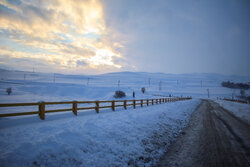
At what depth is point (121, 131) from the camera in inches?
266

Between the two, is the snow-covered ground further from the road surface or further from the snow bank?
the snow bank

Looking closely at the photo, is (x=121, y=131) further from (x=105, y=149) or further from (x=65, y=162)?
(x=65, y=162)

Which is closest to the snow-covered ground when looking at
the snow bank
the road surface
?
the road surface

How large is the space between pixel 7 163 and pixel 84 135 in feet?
8.51

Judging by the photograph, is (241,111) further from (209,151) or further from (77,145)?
(77,145)

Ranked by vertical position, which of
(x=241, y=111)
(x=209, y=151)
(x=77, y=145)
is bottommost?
(x=241, y=111)

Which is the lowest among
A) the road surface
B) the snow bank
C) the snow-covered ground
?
the snow-covered ground

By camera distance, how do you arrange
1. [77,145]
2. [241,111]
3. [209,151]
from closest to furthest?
1. [77,145]
2. [209,151]
3. [241,111]

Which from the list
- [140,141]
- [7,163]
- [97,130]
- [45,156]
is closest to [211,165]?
[140,141]

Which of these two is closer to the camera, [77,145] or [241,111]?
[77,145]

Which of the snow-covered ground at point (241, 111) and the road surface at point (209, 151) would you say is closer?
the road surface at point (209, 151)

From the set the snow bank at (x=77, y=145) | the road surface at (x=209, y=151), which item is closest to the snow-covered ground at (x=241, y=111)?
the road surface at (x=209, y=151)

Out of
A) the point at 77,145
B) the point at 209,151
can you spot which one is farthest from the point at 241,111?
the point at 77,145

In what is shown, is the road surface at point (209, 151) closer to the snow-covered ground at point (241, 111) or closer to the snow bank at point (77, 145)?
the snow bank at point (77, 145)
